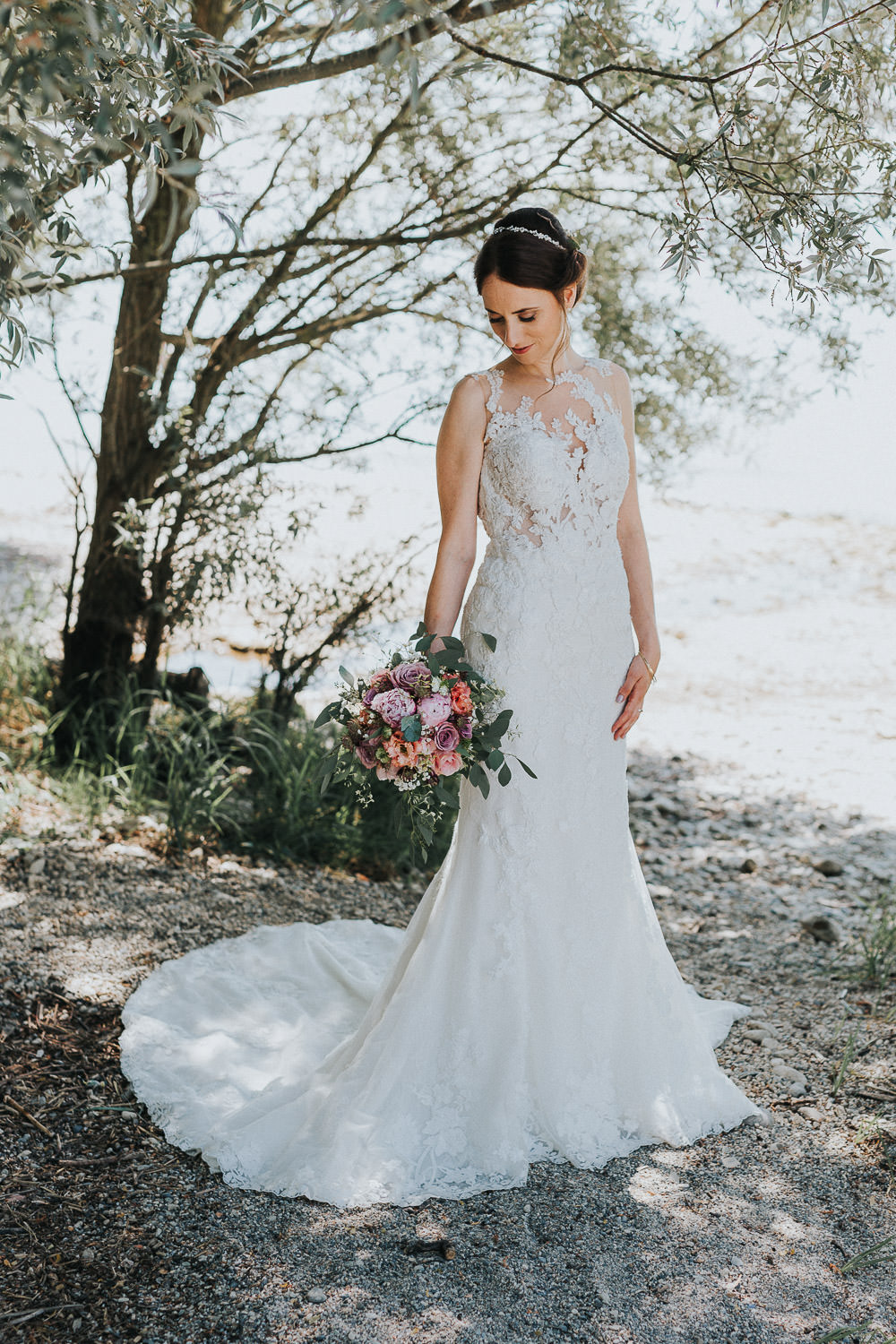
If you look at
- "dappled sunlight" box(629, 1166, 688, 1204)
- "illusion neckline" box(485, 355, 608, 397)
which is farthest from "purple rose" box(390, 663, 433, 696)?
"dappled sunlight" box(629, 1166, 688, 1204)

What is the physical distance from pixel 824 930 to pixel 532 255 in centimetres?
349

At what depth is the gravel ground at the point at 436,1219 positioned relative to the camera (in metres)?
2.36

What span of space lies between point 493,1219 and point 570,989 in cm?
68

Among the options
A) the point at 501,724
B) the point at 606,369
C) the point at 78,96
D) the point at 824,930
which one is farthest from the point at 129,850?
the point at 78,96

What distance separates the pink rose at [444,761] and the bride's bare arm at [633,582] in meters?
0.73

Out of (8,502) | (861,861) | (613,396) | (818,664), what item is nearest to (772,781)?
→ (861,861)

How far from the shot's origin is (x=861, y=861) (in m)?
6.07

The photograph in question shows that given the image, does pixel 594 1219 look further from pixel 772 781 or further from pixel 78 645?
pixel 772 781

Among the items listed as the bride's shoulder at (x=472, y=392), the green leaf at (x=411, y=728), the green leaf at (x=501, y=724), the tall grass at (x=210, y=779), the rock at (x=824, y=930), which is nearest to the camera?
the green leaf at (x=411, y=728)

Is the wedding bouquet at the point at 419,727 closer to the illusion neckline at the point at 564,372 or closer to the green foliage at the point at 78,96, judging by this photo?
the illusion neckline at the point at 564,372

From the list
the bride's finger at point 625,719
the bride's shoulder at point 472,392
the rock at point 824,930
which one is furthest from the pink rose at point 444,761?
the rock at point 824,930

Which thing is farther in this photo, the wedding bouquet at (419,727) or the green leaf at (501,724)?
the green leaf at (501,724)

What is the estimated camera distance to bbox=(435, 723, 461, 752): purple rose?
273cm

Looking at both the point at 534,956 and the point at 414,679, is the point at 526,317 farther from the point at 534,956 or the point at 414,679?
the point at 534,956
